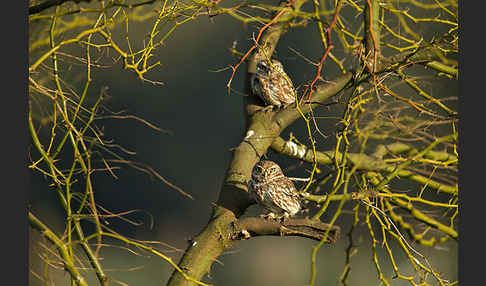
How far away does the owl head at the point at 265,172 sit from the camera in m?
1.44

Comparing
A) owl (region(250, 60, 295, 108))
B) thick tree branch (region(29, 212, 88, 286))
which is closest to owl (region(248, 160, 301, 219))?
owl (region(250, 60, 295, 108))

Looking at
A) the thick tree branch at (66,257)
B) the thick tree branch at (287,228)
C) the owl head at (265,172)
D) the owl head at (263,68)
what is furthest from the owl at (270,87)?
the thick tree branch at (66,257)

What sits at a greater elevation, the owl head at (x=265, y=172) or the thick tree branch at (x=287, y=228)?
the owl head at (x=265, y=172)

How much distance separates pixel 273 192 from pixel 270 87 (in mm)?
364

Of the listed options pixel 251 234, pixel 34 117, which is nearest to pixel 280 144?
pixel 251 234

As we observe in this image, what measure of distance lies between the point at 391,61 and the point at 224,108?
1763 mm

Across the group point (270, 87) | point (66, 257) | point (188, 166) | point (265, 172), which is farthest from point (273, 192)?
point (188, 166)

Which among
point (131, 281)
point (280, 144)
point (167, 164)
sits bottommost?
point (131, 281)

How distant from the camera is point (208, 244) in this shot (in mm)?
1386

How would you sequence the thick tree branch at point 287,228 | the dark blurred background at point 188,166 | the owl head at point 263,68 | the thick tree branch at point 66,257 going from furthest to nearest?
the dark blurred background at point 188,166 < the owl head at point 263,68 < the thick tree branch at point 287,228 < the thick tree branch at point 66,257

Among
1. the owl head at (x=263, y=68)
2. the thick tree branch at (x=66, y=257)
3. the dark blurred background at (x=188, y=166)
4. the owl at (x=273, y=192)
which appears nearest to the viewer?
the thick tree branch at (x=66, y=257)

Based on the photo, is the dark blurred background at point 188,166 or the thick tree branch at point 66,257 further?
the dark blurred background at point 188,166

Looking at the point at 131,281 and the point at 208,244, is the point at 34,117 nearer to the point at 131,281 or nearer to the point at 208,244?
the point at 208,244

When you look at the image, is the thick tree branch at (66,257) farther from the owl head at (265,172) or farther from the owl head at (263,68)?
the owl head at (263,68)
